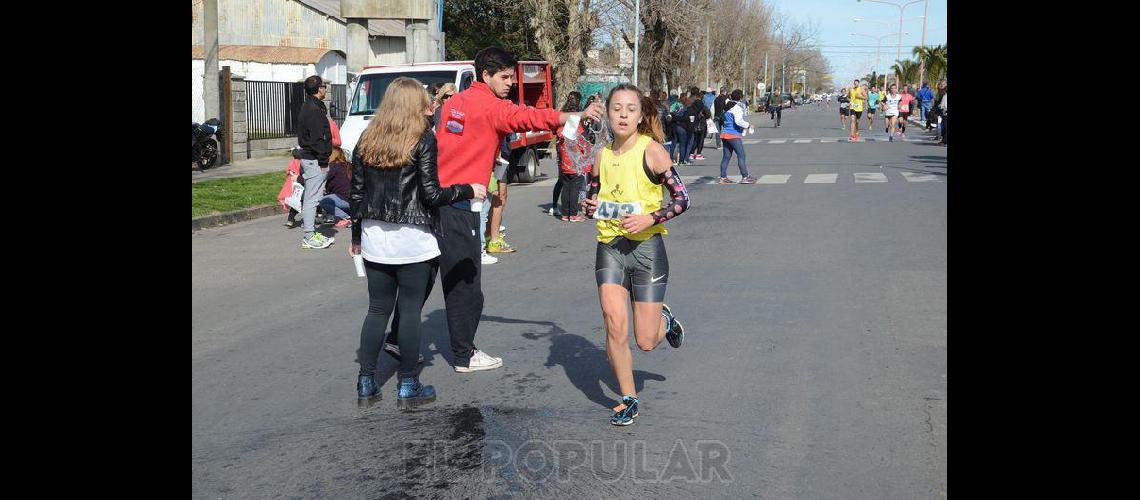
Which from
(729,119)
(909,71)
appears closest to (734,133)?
(729,119)

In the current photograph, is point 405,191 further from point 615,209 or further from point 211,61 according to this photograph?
point 211,61

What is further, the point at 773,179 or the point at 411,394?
the point at 773,179

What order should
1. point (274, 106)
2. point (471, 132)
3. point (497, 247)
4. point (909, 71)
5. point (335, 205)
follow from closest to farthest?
point (471, 132) → point (497, 247) → point (335, 205) → point (274, 106) → point (909, 71)

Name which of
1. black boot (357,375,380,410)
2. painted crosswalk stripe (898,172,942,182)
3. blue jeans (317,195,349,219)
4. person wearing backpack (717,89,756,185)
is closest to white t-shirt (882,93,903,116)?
painted crosswalk stripe (898,172,942,182)

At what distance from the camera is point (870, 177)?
19891 mm

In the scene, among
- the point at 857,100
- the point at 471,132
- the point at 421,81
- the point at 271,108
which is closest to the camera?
the point at 471,132

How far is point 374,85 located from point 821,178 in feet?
27.3

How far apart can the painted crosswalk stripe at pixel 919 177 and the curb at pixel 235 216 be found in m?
10.9

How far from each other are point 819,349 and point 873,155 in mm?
20486

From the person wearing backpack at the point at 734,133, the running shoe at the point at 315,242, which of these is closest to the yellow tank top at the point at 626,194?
the running shoe at the point at 315,242

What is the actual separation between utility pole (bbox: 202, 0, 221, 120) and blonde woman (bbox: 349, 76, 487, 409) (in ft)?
56.1

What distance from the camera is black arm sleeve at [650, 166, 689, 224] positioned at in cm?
529
